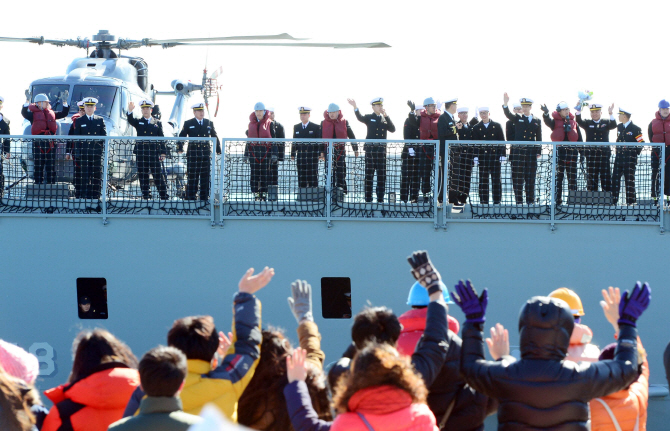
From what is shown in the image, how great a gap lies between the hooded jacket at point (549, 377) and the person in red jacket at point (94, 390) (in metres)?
1.97

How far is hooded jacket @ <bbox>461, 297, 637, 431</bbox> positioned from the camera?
3.90m

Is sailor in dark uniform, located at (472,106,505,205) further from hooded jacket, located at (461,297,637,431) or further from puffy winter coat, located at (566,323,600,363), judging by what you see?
hooded jacket, located at (461,297,637,431)

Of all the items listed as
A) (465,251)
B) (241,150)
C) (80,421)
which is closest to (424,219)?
(465,251)

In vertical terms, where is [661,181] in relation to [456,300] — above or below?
above

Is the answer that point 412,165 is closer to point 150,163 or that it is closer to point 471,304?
point 150,163

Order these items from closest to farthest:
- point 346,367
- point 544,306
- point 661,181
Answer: point 544,306 → point 346,367 → point 661,181

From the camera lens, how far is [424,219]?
10055 millimetres

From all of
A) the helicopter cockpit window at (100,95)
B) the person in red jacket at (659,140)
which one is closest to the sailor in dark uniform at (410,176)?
the person in red jacket at (659,140)

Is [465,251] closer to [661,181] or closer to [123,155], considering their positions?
[661,181]

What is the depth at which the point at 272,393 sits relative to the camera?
4340 millimetres

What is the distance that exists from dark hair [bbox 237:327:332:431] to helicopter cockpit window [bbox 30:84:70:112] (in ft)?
40.2

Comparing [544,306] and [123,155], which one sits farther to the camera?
[123,155]

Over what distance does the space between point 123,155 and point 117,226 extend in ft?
3.15

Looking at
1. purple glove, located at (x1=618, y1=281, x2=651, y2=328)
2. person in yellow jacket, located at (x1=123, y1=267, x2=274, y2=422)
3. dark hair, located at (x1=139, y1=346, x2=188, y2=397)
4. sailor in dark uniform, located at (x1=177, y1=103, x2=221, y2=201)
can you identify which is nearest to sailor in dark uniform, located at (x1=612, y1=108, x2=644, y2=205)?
sailor in dark uniform, located at (x1=177, y1=103, x2=221, y2=201)
